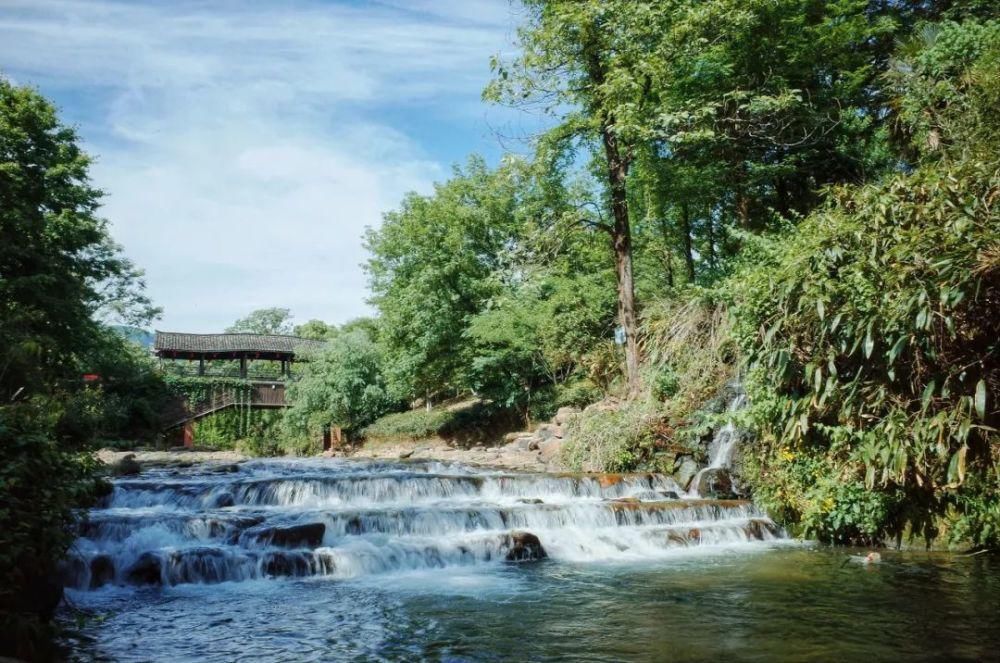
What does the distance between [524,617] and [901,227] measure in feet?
18.7

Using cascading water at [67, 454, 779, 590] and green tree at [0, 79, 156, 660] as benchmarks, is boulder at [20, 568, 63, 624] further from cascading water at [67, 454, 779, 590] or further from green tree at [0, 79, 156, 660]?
cascading water at [67, 454, 779, 590]

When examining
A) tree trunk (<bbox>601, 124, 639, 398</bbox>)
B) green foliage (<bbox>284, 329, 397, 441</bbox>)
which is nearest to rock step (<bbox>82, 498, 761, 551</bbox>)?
tree trunk (<bbox>601, 124, 639, 398</bbox>)

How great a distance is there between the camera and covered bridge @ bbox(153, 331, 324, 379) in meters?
37.4

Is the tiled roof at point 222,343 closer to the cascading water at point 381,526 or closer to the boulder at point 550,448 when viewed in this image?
the boulder at point 550,448

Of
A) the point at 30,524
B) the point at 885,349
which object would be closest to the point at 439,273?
the point at 885,349

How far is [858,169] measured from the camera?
16484mm

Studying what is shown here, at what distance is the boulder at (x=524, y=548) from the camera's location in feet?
26.7

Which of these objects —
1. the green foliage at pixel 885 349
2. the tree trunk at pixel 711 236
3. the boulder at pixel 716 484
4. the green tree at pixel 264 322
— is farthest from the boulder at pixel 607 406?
the green tree at pixel 264 322

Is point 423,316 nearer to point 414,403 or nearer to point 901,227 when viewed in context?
point 414,403

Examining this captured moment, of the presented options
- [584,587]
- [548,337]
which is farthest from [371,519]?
[548,337]

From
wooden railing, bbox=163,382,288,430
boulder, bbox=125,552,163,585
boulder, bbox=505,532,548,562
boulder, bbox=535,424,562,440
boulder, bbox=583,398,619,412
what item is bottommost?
boulder, bbox=505,532,548,562

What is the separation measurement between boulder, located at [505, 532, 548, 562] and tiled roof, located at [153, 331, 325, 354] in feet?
99.3

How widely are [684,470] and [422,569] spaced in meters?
6.04

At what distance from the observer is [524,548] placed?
821cm
